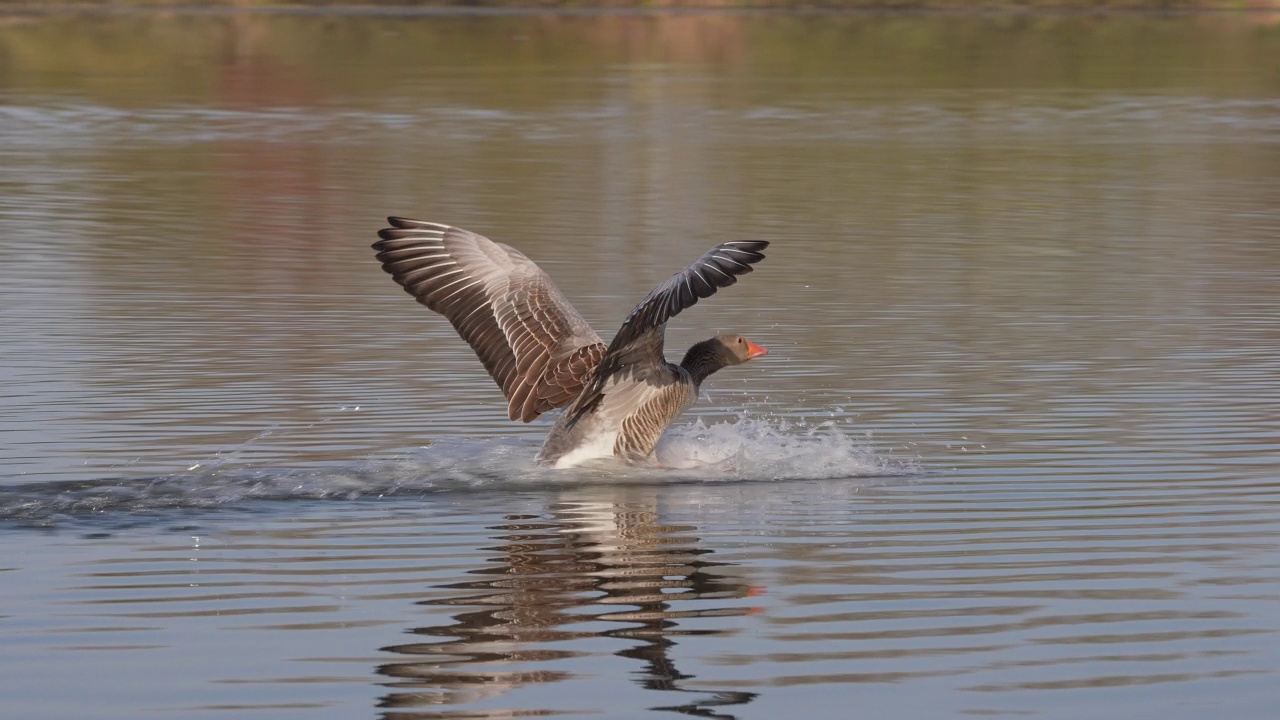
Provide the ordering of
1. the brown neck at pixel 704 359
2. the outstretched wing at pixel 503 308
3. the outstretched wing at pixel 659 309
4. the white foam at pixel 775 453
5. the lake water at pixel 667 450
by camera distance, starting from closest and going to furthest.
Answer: the lake water at pixel 667 450, the outstretched wing at pixel 659 309, the white foam at pixel 775 453, the outstretched wing at pixel 503 308, the brown neck at pixel 704 359

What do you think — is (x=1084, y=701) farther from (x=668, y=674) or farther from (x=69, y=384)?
(x=69, y=384)

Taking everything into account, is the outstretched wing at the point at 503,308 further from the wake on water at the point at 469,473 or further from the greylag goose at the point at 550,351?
the wake on water at the point at 469,473

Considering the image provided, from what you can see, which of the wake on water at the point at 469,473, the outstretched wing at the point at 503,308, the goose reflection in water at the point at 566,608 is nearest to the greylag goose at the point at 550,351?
the outstretched wing at the point at 503,308

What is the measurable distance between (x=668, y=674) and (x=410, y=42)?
194 feet

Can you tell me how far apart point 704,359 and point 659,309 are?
168 centimetres

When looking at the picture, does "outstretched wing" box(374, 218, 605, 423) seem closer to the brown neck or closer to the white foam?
the brown neck

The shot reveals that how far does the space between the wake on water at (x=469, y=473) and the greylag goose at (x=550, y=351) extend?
0.21m

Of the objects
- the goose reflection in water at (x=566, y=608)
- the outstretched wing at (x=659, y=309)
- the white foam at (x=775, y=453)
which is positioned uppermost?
the outstretched wing at (x=659, y=309)

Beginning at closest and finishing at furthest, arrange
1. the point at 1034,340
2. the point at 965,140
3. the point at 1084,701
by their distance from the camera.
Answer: the point at 1084,701 → the point at 1034,340 → the point at 965,140

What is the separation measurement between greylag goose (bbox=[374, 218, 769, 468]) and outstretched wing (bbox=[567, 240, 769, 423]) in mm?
10

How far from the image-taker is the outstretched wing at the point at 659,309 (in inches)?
394

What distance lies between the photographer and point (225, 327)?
1614 centimetres

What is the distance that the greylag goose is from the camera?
450 inches

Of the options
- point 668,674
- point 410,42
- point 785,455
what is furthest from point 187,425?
point 410,42
